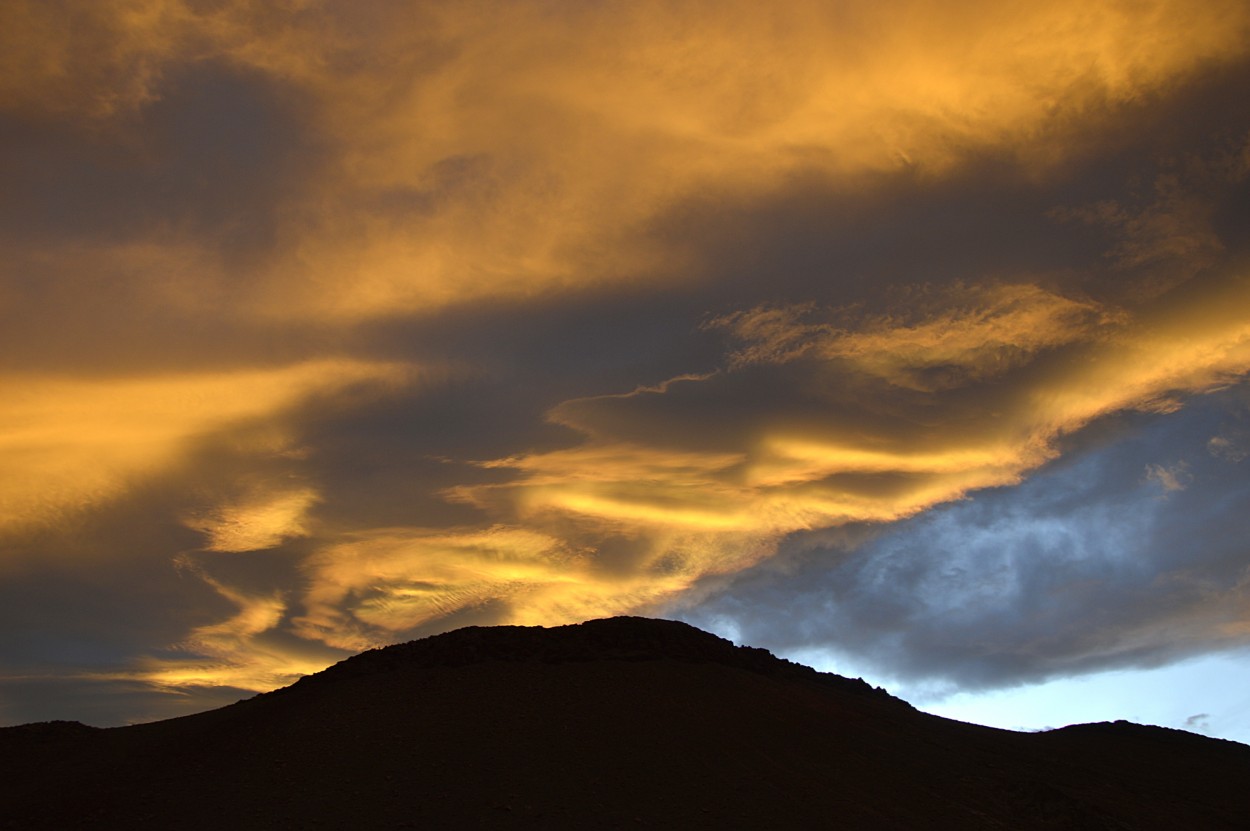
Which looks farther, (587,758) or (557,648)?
(557,648)

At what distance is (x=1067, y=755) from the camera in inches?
1721

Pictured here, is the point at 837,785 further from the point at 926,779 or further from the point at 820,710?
→ the point at 820,710

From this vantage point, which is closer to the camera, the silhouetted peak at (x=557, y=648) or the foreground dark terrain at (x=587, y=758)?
the foreground dark terrain at (x=587, y=758)

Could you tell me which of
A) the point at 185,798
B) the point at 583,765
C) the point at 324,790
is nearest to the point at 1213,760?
the point at 583,765

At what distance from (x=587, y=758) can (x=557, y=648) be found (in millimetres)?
10287

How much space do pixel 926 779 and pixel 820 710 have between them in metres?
7.71

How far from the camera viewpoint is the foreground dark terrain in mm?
31797

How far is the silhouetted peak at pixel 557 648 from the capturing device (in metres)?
43.8

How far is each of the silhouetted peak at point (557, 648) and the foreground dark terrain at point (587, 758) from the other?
11cm

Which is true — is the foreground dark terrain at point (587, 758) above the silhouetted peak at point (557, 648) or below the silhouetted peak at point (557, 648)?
below

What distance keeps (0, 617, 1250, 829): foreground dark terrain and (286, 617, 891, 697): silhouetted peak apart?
0.11 metres

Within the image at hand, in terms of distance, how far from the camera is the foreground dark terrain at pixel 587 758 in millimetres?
31797

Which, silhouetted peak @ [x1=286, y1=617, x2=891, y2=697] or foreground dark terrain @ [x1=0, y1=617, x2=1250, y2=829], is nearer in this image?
foreground dark terrain @ [x1=0, y1=617, x2=1250, y2=829]

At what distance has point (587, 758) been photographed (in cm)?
3466
